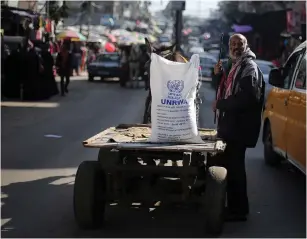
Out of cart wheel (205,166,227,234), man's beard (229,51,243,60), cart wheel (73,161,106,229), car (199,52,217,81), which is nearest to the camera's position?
cart wheel (205,166,227,234)

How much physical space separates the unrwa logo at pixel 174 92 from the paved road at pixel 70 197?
122cm

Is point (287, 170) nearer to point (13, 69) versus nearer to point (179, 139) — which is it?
point (179, 139)

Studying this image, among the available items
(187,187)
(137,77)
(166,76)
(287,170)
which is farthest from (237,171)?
(137,77)

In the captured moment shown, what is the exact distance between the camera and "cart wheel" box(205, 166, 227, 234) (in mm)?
5586

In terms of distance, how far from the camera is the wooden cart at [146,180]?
18.3 ft

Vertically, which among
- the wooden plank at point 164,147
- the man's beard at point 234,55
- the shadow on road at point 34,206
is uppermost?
the man's beard at point 234,55

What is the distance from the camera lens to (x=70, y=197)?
724 centimetres

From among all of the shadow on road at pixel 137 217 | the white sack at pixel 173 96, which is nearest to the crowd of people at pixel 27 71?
the shadow on road at pixel 137 217

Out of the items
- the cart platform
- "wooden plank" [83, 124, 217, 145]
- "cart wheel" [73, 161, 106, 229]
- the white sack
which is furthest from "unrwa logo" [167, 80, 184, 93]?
"cart wheel" [73, 161, 106, 229]

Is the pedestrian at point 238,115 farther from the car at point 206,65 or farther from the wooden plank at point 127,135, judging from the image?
the car at point 206,65

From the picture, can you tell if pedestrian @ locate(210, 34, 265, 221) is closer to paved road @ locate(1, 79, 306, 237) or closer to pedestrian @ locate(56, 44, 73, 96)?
paved road @ locate(1, 79, 306, 237)

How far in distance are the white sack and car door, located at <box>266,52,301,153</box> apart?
248cm

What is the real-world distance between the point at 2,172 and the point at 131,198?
3.40m

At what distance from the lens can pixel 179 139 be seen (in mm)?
5793
